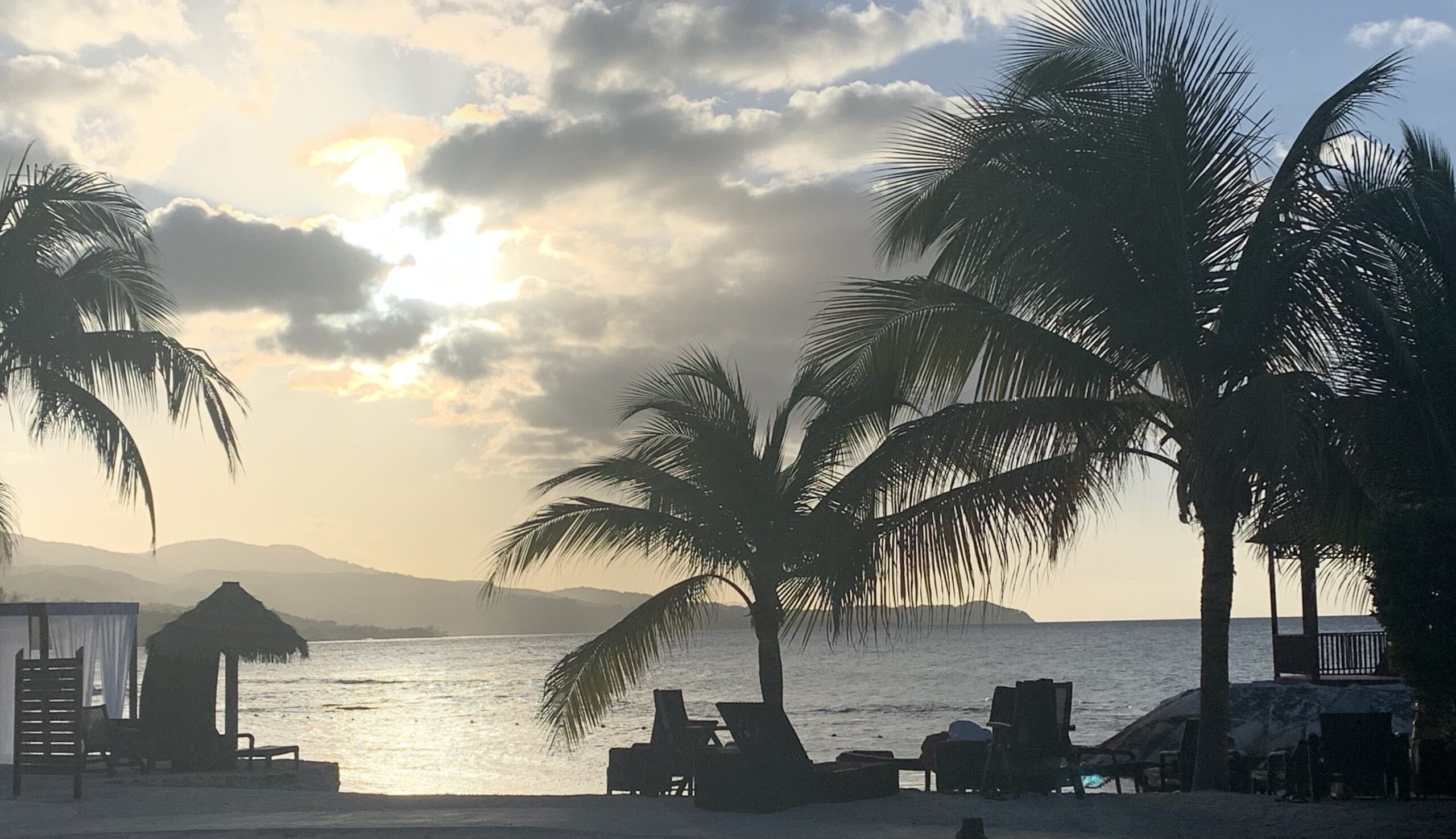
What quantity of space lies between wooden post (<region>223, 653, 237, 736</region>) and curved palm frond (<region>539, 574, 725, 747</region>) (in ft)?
16.2

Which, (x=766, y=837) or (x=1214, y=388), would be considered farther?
(x=1214, y=388)

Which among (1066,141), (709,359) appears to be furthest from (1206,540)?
(709,359)

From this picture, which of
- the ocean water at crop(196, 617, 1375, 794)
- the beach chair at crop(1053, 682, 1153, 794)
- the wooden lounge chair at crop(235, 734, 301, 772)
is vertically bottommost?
the ocean water at crop(196, 617, 1375, 794)

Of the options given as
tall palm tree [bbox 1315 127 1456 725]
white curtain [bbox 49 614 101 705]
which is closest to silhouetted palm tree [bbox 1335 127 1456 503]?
tall palm tree [bbox 1315 127 1456 725]

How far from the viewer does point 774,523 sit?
1489 centimetres

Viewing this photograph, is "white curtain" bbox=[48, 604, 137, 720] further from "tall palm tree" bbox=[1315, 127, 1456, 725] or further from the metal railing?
the metal railing

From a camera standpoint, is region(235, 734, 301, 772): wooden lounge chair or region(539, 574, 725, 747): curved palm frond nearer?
region(539, 574, 725, 747): curved palm frond

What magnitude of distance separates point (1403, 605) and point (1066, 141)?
4439 millimetres

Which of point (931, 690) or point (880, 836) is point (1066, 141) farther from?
point (931, 690)

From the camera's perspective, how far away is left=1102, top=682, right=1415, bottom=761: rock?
755 inches

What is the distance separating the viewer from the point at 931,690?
77.9m

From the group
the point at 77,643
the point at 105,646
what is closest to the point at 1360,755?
the point at 77,643

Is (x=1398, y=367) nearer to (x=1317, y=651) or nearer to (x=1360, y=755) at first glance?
(x=1360, y=755)

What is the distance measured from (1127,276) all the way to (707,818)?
17.7ft
